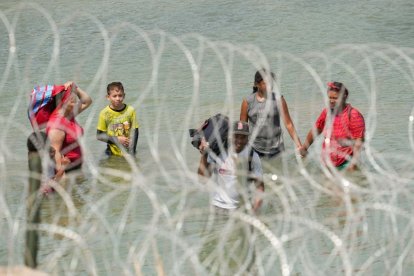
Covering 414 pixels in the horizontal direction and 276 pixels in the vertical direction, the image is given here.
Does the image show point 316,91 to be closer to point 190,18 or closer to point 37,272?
point 190,18

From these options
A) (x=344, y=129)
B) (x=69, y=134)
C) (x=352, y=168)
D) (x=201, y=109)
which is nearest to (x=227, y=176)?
(x=344, y=129)

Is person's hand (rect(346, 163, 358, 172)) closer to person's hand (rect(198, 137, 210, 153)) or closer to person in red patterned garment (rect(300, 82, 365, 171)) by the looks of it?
person in red patterned garment (rect(300, 82, 365, 171))

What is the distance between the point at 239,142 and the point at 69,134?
2.69 m

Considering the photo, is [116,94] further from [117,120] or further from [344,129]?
[344,129]

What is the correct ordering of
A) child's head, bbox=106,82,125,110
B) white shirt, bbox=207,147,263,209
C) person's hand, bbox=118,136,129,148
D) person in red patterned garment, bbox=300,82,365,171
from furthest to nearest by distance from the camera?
person's hand, bbox=118,136,129,148, child's head, bbox=106,82,125,110, person in red patterned garment, bbox=300,82,365,171, white shirt, bbox=207,147,263,209

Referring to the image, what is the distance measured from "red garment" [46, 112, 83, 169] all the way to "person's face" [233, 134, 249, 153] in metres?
2.13

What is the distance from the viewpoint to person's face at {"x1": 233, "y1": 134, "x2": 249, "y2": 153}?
29.4 ft

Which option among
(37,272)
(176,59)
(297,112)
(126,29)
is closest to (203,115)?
(297,112)

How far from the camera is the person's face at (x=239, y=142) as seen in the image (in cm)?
895

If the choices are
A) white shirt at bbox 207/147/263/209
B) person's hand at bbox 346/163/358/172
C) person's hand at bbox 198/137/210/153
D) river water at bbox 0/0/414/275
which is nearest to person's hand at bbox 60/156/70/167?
river water at bbox 0/0/414/275

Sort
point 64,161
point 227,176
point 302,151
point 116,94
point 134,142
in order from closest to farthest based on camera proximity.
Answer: point 227,176 < point 64,161 < point 302,151 < point 116,94 < point 134,142

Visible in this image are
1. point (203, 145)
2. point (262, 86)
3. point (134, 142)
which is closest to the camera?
point (203, 145)

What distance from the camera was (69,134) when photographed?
437 inches

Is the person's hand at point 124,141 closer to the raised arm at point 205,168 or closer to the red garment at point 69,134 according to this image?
the red garment at point 69,134
